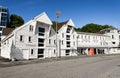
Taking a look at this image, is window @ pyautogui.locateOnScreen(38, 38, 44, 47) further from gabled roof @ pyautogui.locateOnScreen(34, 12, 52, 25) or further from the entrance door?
gabled roof @ pyautogui.locateOnScreen(34, 12, 52, 25)

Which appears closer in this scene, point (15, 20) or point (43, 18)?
point (43, 18)

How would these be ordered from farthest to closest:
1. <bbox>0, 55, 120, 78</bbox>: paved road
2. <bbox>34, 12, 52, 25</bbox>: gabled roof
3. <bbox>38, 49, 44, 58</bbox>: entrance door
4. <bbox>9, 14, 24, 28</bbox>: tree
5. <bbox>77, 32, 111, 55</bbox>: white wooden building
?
<bbox>9, 14, 24, 28</bbox>: tree → <bbox>77, 32, 111, 55</bbox>: white wooden building → <bbox>38, 49, 44, 58</bbox>: entrance door → <bbox>34, 12, 52, 25</bbox>: gabled roof → <bbox>0, 55, 120, 78</bbox>: paved road

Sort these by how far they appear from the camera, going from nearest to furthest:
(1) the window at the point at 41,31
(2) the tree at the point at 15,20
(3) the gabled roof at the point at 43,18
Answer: (3) the gabled roof at the point at 43,18
(1) the window at the point at 41,31
(2) the tree at the point at 15,20

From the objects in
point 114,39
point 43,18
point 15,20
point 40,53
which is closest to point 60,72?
point 40,53

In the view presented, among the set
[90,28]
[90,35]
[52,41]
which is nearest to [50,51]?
[52,41]

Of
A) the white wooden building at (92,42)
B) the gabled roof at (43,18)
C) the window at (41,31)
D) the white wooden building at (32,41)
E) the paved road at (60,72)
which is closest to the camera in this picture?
the paved road at (60,72)

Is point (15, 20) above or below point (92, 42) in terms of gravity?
above

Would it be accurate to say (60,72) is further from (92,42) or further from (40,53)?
(92,42)

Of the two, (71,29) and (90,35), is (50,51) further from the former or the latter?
(90,35)

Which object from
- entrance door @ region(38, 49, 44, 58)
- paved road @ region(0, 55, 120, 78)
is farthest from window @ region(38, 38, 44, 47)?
paved road @ region(0, 55, 120, 78)

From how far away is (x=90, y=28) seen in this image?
315 ft

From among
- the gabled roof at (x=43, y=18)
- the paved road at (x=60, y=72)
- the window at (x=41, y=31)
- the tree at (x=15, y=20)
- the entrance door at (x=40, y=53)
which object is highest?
the tree at (x=15, y=20)

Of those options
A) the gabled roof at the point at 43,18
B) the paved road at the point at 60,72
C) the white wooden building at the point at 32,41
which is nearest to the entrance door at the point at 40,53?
the white wooden building at the point at 32,41

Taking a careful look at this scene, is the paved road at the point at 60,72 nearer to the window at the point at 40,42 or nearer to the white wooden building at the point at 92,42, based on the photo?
the window at the point at 40,42
